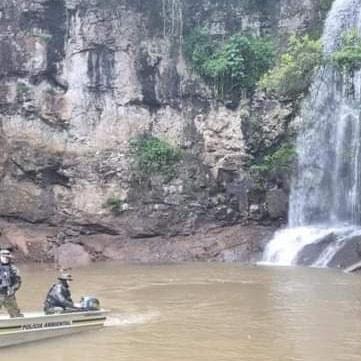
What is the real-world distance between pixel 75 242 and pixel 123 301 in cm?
1124

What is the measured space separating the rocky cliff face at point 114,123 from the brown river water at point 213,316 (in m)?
5.74

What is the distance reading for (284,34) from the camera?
1243 inches

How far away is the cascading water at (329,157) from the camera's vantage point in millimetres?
27766

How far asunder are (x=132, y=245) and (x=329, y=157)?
27.2 feet

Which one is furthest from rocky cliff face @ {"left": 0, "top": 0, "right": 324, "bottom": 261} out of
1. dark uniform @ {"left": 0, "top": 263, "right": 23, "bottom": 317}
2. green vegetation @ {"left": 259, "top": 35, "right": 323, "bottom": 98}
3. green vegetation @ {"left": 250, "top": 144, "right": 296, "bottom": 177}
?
dark uniform @ {"left": 0, "top": 263, "right": 23, "bottom": 317}

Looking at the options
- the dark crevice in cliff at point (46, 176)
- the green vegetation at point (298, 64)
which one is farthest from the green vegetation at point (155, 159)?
the green vegetation at point (298, 64)

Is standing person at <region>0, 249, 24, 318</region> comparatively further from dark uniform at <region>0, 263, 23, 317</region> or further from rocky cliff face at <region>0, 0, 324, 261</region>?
rocky cliff face at <region>0, 0, 324, 261</region>

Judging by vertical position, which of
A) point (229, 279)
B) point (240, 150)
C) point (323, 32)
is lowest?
point (229, 279)

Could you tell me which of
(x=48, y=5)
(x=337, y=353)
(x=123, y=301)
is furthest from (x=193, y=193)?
(x=337, y=353)

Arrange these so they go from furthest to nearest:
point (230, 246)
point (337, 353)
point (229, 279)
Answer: point (230, 246)
point (229, 279)
point (337, 353)

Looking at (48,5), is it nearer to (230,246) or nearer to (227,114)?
(227,114)

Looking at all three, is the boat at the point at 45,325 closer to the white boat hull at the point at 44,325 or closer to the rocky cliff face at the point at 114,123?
the white boat hull at the point at 44,325

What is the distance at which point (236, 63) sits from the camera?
30922 mm

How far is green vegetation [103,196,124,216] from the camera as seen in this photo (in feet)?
98.3
